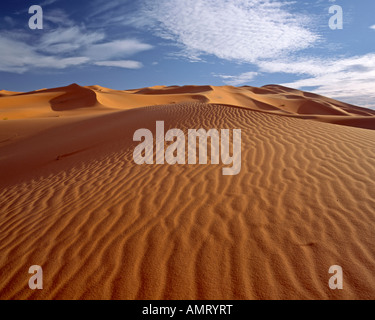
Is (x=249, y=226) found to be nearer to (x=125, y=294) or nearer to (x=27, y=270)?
(x=125, y=294)

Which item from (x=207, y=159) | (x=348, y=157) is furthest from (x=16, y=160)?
(x=348, y=157)

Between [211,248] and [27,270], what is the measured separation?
6.23 feet

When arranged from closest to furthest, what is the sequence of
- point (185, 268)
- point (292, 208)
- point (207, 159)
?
point (185, 268) → point (292, 208) → point (207, 159)

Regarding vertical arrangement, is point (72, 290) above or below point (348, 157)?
Answer: below

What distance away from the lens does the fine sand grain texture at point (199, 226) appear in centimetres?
228

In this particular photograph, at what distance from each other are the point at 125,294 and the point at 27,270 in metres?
1.16

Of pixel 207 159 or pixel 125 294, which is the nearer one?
pixel 125 294

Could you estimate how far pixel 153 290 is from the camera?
225 centimetres

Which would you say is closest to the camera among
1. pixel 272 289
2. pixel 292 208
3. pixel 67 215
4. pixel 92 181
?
pixel 272 289

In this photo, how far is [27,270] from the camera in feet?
8.50

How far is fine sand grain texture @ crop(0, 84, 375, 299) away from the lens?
2.28 meters

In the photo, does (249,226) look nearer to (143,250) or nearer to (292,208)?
(292,208)

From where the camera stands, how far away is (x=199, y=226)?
3.05 meters

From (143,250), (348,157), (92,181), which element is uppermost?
(348,157)
